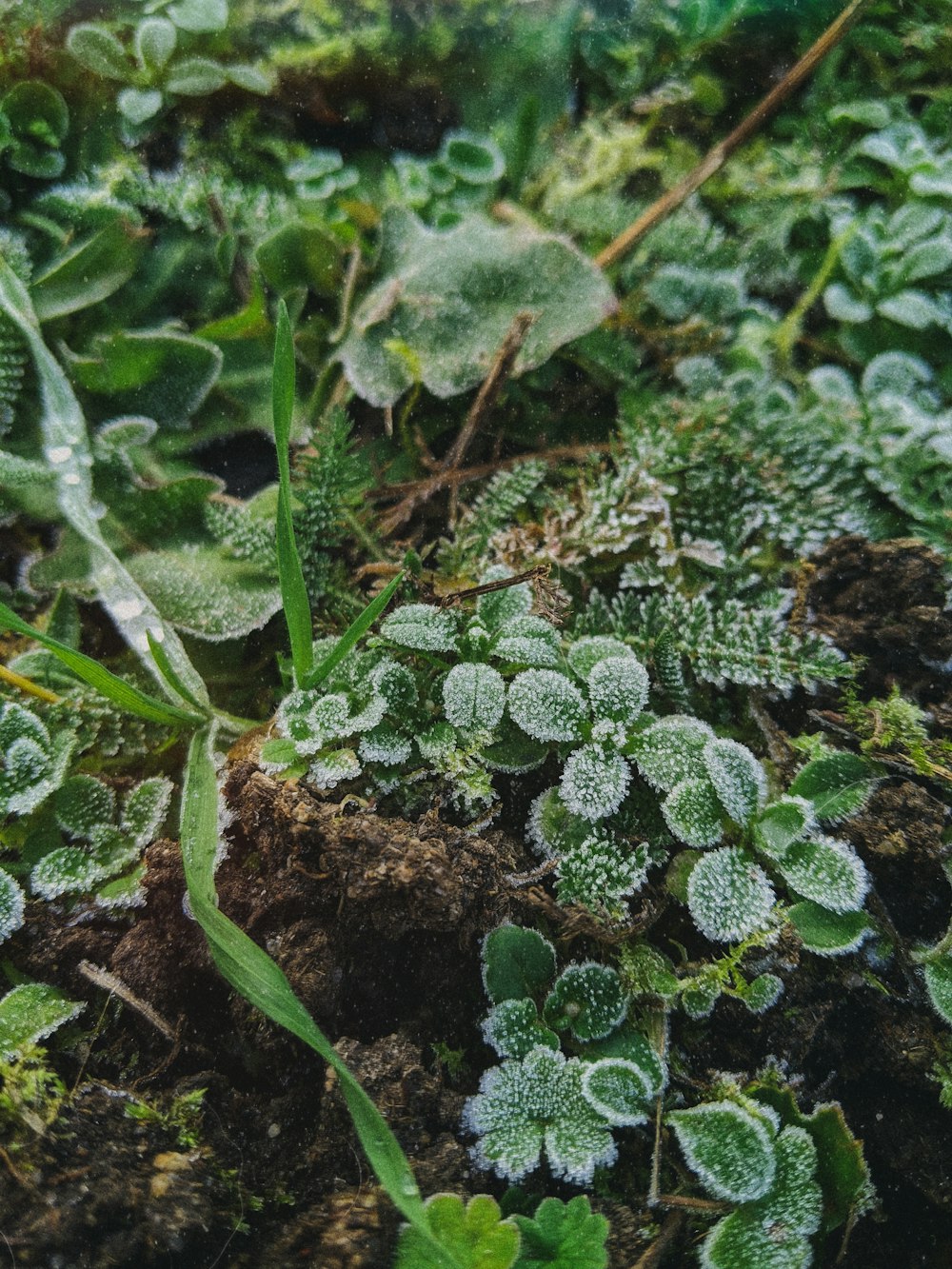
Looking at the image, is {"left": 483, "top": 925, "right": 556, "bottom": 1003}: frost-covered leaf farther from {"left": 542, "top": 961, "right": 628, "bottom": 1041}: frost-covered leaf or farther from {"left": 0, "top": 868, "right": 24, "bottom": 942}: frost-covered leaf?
{"left": 0, "top": 868, "right": 24, "bottom": 942}: frost-covered leaf

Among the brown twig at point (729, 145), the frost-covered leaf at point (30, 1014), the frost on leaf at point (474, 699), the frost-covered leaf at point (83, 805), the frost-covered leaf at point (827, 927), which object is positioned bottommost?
the frost-covered leaf at point (30, 1014)

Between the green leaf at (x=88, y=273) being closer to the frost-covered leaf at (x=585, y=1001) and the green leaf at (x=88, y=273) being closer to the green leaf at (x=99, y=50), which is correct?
the green leaf at (x=99, y=50)

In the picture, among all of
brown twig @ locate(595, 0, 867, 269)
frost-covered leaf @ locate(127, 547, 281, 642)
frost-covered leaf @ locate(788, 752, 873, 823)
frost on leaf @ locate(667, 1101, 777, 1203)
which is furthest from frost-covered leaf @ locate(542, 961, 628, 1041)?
brown twig @ locate(595, 0, 867, 269)

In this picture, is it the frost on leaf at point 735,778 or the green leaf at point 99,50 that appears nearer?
the frost on leaf at point 735,778

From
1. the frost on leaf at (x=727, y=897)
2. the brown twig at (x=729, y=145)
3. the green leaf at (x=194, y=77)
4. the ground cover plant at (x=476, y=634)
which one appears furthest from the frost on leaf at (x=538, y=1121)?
the green leaf at (x=194, y=77)

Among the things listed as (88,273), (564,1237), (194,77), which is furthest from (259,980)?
Result: (194,77)
